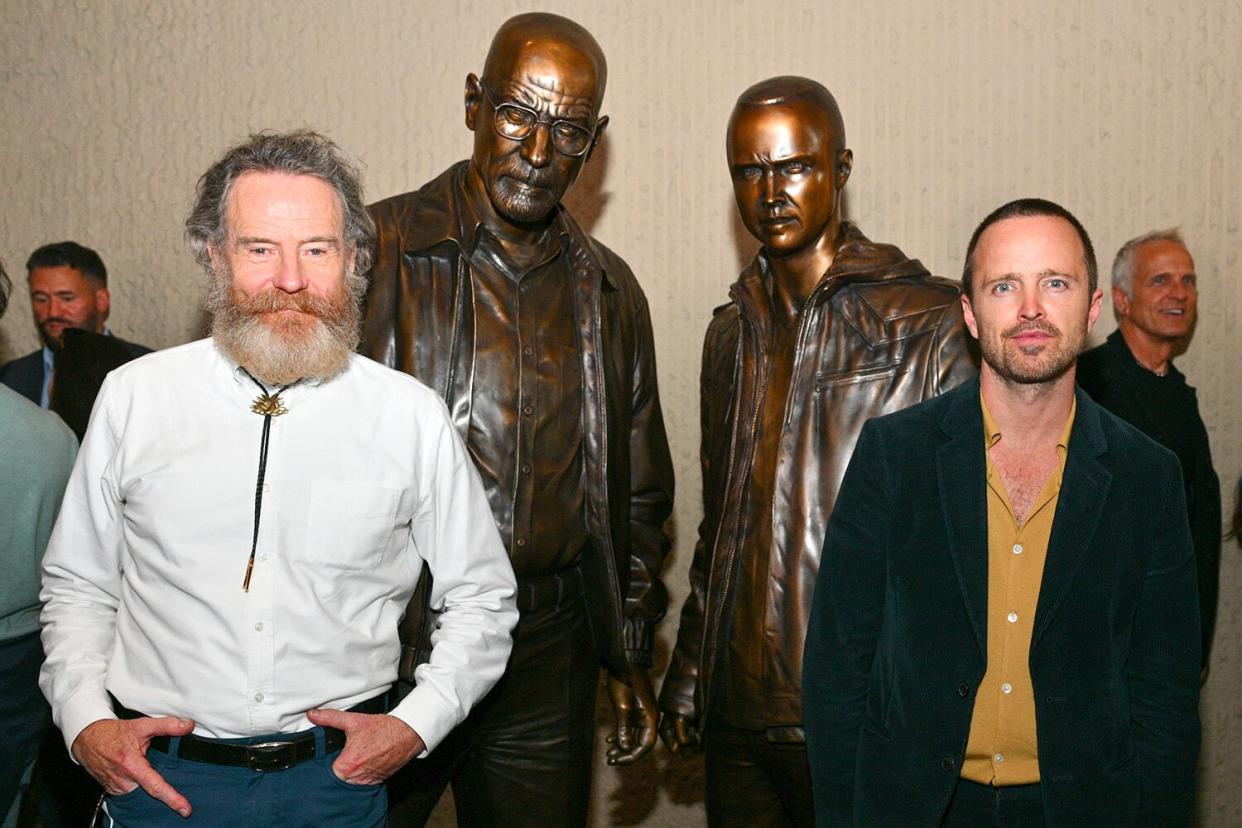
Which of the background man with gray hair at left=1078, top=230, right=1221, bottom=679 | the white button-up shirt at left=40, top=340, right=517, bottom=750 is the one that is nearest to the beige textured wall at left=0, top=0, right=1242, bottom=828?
the background man with gray hair at left=1078, top=230, right=1221, bottom=679

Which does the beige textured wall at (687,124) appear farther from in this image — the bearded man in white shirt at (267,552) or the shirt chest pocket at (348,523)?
the shirt chest pocket at (348,523)

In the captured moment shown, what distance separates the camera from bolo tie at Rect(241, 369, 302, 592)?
2.02 meters

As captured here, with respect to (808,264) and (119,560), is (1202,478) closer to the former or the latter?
(808,264)

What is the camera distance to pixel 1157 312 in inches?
143

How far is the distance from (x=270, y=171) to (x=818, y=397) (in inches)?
45.9

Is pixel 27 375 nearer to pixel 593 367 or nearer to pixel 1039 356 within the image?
pixel 593 367

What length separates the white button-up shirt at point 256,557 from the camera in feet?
6.56

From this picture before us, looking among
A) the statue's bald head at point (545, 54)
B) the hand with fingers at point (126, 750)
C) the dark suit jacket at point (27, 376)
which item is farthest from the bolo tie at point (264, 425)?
the dark suit jacket at point (27, 376)

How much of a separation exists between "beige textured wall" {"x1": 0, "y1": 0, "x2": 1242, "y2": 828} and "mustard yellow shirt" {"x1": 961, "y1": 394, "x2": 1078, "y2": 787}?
1.82m

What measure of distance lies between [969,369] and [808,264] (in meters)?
0.41

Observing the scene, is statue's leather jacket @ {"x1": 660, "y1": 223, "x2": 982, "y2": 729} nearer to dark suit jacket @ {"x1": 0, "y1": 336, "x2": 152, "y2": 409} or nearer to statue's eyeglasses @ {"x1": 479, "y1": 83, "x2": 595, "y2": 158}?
statue's eyeglasses @ {"x1": 479, "y1": 83, "x2": 595, "y2": 158}

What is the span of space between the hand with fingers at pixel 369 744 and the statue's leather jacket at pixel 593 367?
0.58m

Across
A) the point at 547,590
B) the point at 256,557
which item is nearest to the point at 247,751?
the point at 256,557

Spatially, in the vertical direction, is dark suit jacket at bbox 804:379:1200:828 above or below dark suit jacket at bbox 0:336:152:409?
below
